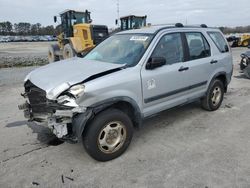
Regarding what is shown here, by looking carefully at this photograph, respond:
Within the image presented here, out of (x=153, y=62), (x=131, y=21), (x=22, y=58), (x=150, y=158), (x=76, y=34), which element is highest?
(x=131, y=21)

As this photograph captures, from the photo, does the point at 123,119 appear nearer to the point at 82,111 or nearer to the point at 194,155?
the point at 82,111

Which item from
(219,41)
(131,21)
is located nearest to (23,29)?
(131,21)

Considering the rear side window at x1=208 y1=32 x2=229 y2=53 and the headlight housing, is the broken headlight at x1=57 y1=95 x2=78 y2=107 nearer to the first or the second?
the headlight housing

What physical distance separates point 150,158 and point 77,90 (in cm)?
146

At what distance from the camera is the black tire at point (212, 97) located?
5477mm

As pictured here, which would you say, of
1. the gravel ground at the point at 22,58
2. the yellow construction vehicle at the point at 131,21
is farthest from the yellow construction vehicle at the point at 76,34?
the yellow construction vehicle at the point at 131,21

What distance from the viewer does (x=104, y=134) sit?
3588 millimetres

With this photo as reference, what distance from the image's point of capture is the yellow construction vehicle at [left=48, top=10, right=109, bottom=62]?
12.3m

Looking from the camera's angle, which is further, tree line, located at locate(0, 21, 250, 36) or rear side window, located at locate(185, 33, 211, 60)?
tree line, located at locate(0, 21, 250, 36)

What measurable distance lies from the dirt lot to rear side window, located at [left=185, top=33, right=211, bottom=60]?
1314mm

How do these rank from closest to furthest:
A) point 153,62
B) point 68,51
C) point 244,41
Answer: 1. point 153,62
2. point 68,51
3. point 244,41

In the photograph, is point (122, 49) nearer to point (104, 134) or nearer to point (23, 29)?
point (104, 134)

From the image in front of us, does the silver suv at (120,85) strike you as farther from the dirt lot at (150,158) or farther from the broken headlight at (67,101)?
the dirt lot at (150,158)

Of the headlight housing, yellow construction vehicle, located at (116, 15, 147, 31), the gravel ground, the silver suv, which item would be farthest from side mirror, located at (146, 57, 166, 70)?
yellow construction vehicle, located at (116, 15, 147, 31)
